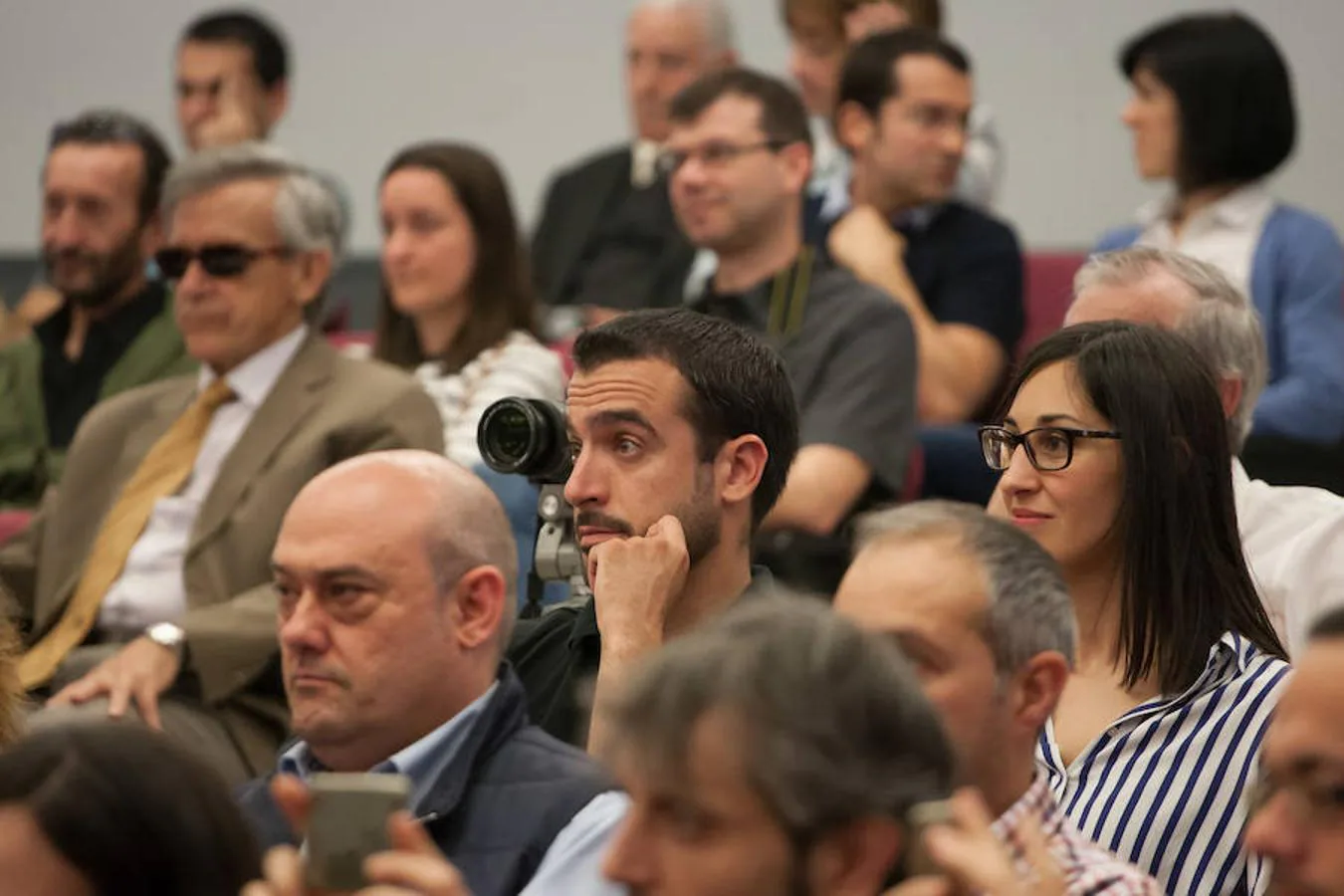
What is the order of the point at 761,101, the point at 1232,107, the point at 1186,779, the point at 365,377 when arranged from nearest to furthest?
the point at 1186,779 → the point at 365,377 → the point at 1232,107 → the point at 761,101

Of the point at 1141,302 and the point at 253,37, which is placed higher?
the point at 253,37

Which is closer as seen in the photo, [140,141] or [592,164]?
[140,141]

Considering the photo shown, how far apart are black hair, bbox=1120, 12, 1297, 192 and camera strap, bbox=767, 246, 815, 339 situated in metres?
0.65

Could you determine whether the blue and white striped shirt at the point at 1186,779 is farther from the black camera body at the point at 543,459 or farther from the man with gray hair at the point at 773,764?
the man with gray hair at the point at 773,764

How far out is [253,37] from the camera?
5.34 m

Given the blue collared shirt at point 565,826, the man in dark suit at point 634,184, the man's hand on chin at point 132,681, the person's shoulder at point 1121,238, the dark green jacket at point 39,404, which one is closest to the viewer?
the blue collared shirt at point 565,826

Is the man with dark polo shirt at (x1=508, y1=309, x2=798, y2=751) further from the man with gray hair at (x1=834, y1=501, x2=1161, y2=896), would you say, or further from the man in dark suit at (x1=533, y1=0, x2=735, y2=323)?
the man in dark suit at (x1=533, y1=0, x2=735, y2=323)

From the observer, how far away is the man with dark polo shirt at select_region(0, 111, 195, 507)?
14.1 ft

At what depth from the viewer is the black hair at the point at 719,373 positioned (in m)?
2.66

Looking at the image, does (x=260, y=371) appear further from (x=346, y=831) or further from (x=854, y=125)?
(x=346, y=831)

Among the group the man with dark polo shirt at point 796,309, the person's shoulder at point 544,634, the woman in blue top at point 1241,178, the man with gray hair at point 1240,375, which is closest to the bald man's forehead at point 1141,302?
the man with gray hair at point 1240,375

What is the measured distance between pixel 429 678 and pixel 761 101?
201 centimetres

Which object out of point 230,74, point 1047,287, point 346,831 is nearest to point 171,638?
point 346,831

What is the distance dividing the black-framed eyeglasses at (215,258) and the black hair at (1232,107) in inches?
59.0
